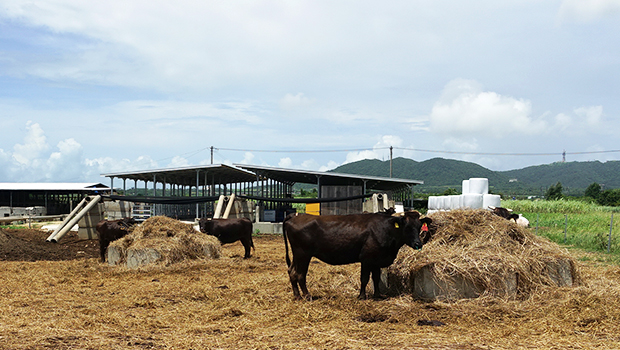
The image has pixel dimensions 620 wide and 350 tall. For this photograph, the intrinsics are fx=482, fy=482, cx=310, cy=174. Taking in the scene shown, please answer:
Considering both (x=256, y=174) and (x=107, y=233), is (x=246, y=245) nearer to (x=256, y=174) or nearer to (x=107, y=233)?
(x=107, y=233)

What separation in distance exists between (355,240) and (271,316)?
1.87m

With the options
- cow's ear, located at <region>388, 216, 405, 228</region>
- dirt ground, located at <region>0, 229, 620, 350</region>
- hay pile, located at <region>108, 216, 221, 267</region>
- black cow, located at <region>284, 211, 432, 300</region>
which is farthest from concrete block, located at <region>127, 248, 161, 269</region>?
cow's ear, located at <region>388, 216, 405, 228</region>

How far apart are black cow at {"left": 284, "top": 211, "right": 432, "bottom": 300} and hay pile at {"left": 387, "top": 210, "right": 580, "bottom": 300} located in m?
0.39

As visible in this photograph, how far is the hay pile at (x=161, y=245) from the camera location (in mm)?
10672

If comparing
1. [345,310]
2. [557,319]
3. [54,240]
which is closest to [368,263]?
[345,310]

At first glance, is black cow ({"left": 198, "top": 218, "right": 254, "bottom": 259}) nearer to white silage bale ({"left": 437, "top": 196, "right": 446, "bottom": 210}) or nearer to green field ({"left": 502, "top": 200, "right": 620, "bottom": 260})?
green field ({"left": 502, "top": 200, "right": 620, "bottom": 260})

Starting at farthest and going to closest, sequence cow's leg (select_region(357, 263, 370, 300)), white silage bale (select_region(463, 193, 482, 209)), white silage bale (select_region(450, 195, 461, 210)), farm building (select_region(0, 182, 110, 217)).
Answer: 1. farm building (select_region(0, 182, 110, 217))
2. white silage bale (select_region(450, 195, 461, 210))
3. white silage bale (select_region(463, 193, 482, 209))
4. cow's leg (select_region(357, 263, 370, 300))

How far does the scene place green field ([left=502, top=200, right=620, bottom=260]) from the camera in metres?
15.2

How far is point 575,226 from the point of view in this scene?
2303 cm

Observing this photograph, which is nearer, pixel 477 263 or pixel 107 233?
pixel 477 263

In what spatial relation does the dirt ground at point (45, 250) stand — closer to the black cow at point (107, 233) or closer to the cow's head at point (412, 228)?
the black cow at point (107, 233)

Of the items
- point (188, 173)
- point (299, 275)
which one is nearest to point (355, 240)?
point (299, 275)

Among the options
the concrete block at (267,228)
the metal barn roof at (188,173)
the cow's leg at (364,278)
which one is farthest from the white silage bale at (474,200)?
the cow's leg at (364,278)

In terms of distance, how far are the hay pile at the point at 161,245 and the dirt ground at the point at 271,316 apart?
3.07ft
